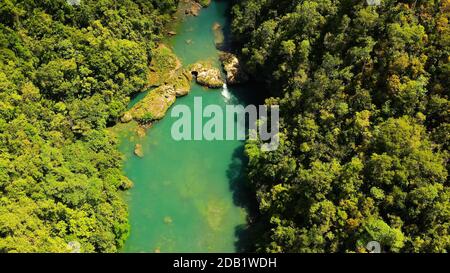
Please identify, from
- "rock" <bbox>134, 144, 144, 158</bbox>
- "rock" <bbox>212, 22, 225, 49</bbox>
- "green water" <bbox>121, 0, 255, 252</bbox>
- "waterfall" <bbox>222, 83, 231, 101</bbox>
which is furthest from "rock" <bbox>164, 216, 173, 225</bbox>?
"rock" <bbox>212, 22, 225, 49</bbox>

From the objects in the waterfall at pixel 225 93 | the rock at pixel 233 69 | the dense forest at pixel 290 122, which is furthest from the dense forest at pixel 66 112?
the waterfall at pixel 225 93

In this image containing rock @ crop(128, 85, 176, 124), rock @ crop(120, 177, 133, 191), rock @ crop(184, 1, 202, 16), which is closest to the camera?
rock @ crop(120, 177, 133, 191)

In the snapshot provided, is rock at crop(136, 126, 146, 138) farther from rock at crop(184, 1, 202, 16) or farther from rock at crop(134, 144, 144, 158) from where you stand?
rock at crop(184, 1, 202, 16)

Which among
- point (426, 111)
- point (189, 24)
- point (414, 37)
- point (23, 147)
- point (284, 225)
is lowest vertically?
point (284, 225)

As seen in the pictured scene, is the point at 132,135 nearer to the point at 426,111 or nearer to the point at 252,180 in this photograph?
the point at 252,180

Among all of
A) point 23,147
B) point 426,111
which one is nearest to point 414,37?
point 426,111

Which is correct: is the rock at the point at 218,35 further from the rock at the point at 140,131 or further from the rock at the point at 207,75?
the rock at the point at 140,131

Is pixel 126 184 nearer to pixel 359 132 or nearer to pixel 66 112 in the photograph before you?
pixel 66 112
